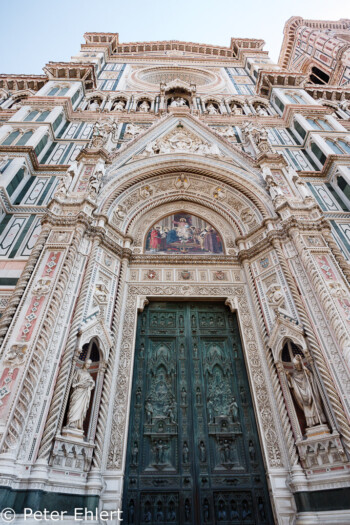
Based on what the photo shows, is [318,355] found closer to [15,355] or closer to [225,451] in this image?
[225,451]

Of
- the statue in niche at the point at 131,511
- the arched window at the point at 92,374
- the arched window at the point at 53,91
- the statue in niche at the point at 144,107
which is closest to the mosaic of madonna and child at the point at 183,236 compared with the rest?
the arched window at the point at 92,374

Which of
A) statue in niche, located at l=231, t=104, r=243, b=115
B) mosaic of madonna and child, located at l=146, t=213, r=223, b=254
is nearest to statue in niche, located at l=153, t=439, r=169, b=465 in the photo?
mosaic of madonna and child, located at l=146, t=213, r=223, b=254

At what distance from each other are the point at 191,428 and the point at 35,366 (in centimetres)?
282

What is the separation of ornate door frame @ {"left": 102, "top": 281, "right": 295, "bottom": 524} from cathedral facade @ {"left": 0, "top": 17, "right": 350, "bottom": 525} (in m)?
0.03

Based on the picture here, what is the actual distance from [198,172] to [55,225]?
491cm

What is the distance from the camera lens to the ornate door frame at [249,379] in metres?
4.61

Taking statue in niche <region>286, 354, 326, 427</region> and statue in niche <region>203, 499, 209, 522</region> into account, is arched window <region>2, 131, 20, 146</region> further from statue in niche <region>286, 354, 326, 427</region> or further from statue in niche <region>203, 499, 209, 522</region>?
statue in niche <region>203, 499, 209, 522</region>

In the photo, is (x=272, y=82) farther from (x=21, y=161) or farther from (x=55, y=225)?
(x=55, y=225)

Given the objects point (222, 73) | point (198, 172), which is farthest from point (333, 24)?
point (198, 172)

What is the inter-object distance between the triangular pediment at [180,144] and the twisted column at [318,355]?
4060mm

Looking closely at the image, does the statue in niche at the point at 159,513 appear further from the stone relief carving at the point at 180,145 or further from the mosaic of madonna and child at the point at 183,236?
the stone relief carving at the point at 180,145

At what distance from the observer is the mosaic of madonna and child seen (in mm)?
8289

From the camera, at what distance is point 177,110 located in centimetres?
1210

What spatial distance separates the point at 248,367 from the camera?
596cm
